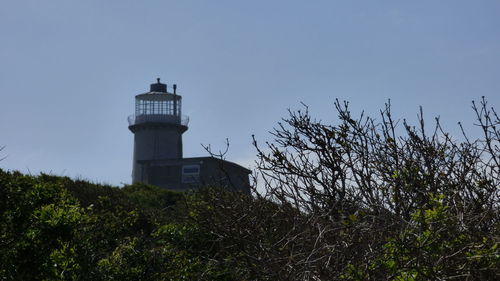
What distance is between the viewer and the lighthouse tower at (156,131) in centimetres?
7188

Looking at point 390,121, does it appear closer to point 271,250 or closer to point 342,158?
point 342,158

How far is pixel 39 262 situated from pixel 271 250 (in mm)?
3988

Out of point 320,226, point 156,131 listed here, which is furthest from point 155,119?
point 320,226

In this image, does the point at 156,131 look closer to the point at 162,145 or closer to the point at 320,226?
the point at 162,145

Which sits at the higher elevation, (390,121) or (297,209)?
(390,121)

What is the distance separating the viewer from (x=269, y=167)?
9883mm

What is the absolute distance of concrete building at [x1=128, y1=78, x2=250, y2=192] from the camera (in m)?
71.2

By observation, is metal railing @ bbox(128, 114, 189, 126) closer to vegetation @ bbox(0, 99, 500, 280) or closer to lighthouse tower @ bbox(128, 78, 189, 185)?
lighthouse tower @ bbox(128, 78, 189, 185)

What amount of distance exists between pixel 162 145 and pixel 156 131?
1.45m

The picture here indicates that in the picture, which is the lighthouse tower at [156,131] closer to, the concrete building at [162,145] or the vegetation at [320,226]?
the concrete building at [162,145]

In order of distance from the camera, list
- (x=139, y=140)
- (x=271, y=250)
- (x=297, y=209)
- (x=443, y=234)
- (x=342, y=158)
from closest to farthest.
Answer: (x=443, y=234) < (x=271, y=250) < (x=297, y=209) < (x=342, y=158) < (x=139, y=140)

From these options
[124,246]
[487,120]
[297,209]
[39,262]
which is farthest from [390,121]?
[39,262]

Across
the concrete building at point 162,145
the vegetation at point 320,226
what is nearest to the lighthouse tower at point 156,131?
the concrete building at point 162,145

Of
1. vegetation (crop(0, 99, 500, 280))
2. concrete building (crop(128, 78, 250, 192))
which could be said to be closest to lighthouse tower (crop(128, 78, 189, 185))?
concrete building (crop(128, 78, 250, 192))
